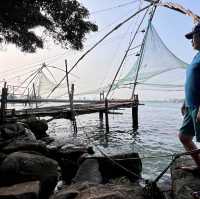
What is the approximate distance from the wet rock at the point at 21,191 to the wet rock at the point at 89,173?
171 centimetres

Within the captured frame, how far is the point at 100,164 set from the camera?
7742 millimetres

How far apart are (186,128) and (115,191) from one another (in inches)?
45.6

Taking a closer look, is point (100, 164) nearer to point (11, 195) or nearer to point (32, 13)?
point (11, 195)

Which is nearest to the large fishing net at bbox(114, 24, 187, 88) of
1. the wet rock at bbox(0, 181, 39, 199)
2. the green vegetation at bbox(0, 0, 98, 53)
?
the green vegetation at bbox(0, 0, 98, 53)

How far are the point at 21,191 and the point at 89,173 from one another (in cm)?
239

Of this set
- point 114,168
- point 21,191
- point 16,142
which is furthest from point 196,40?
point 16,142

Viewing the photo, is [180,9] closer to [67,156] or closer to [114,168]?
[114,168]

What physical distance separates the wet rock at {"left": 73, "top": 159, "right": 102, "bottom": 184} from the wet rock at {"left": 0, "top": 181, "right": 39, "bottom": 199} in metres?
1.71

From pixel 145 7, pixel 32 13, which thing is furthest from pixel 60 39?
pixel 145 7

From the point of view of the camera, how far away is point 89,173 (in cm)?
714

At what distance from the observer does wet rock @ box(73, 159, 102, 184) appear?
693 cm

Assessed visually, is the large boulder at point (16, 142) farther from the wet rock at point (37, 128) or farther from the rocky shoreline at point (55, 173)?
the wet rock at point (37, 128)

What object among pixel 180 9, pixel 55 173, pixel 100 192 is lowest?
pixel 55 173

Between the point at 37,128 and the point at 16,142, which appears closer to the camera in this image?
the point at 16,142
